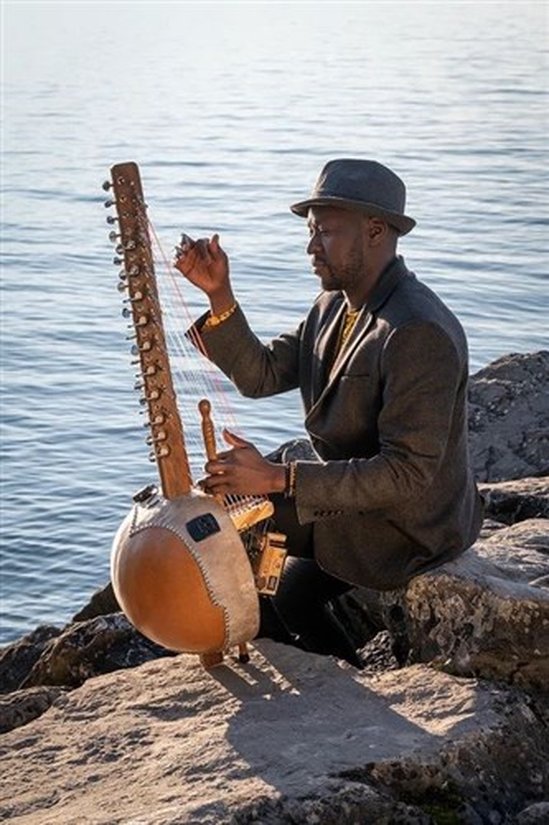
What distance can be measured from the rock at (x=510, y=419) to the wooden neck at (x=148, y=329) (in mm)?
3083

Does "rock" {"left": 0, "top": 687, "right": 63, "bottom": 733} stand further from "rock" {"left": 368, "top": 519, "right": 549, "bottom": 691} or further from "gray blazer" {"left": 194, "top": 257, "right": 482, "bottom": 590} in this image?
"rock" {"left": 368, "top": 519, "right": 549, "bottom": 691}

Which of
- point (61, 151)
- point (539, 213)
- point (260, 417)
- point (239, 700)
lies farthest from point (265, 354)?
point (61, 151)

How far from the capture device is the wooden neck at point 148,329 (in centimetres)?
679

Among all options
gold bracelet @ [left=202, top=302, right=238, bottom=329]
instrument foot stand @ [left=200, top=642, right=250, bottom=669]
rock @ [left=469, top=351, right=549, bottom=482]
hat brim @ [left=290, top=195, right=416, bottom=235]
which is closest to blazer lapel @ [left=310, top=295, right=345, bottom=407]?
gold bracelet @ [left=202, top=302, right=238, bottom=329]

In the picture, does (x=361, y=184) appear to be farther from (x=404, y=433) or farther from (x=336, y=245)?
(x=404, y=433)

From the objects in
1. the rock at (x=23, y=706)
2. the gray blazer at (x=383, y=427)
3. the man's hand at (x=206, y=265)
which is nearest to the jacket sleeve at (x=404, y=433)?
the gray blazer at (x=383, y=427)

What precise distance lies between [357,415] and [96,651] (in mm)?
1499

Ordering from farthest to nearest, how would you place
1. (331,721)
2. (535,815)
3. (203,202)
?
(203,202) → (331,721) → (535,815)

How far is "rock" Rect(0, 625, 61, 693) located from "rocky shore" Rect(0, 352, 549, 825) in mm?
1020

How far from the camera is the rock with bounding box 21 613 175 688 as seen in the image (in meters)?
7.76

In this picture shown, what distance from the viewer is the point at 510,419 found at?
9.97m

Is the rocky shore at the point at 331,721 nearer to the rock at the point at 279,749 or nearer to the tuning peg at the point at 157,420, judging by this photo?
the rock at the point at 279,749

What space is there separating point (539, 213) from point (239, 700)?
61.9 feet

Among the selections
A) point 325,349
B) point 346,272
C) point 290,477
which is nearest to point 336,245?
point 346,272
